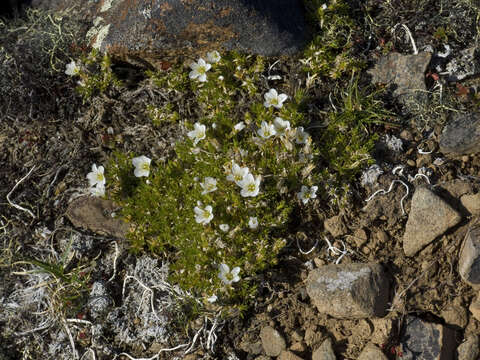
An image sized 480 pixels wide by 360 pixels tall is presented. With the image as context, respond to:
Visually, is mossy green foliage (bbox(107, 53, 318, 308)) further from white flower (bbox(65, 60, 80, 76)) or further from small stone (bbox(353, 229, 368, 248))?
white flower (bbox(65, 60, 80, 76))

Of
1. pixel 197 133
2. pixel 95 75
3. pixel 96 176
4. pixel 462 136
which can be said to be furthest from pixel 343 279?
pixel 95 75

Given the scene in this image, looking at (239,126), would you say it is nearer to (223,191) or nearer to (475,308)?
(223,191)

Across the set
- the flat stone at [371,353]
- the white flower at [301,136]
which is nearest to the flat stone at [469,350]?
the flat stone at [371,353]

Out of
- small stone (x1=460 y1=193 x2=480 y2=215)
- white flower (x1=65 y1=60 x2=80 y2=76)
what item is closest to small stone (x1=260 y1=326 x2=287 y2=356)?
small stone (x1=460 y1=193 x2=480 y2=215)

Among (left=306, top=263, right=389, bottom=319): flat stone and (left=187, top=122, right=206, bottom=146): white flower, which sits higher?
→ (left=187, top=122, right=206, bottom=146): white flower

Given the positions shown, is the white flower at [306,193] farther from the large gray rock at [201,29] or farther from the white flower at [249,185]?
the large gray rock at [201,29]

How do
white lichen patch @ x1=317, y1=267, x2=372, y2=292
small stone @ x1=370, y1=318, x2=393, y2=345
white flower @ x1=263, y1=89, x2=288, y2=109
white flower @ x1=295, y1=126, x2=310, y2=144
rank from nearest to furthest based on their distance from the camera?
small stone @ x1=370, y1=318, x2=393, y2=345 < white lichen patch @ x1=317, y1=267, x2=372, y2=292 < white flower @ x1=295, y1=126, x2=310, y2=144 < white flower @ x1=263, y1=89, x2=288, y2=109

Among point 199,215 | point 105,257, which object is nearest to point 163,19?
point 199,215
